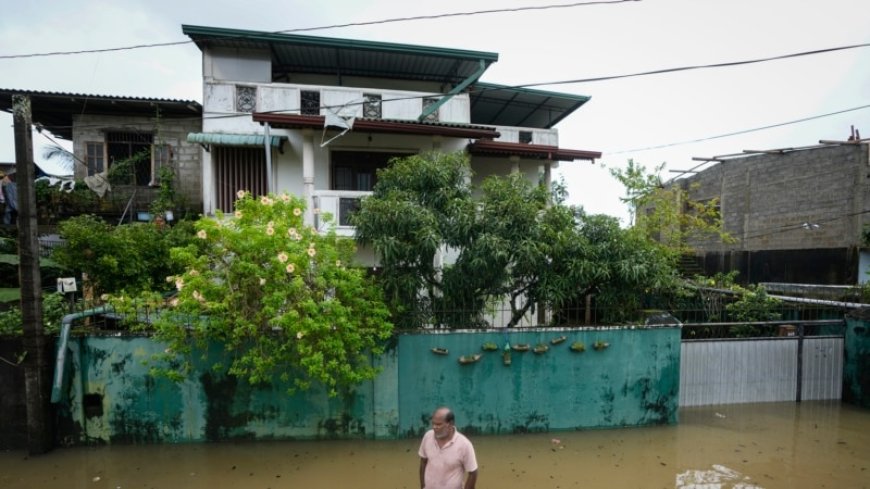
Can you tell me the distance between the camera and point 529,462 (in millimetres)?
5320

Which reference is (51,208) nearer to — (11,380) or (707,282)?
(11,380)

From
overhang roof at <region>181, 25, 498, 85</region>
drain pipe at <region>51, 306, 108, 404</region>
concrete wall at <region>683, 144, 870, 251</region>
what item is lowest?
drain pipe at <region>51, 306, 108, 404</region>

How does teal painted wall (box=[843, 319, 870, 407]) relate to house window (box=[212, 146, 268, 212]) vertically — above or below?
below

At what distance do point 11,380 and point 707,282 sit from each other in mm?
12338

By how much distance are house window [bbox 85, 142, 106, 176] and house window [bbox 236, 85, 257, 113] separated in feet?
12.0

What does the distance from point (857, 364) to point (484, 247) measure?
276 inches

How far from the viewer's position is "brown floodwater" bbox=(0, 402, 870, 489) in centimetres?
483

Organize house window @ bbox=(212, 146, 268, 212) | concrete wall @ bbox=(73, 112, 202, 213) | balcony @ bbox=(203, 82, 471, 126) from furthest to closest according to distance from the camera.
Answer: concrete wall @ bbox=(73, 112, 202, 213)
house window @ bbox=(212, 146, 268, 212)
balcony @ bbox=(203, 82, 471, 126)

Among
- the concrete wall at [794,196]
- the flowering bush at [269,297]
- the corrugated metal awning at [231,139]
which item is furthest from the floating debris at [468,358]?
the concrete wall at [794,196]

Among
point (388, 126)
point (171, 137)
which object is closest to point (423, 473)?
point (388, 126)

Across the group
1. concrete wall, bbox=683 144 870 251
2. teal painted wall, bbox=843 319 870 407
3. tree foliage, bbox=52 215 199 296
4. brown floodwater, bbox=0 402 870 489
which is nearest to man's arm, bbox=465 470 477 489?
brown floodwater, bbox=0 402 870 489

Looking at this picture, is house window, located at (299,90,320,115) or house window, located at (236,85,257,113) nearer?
house window, located at (236,85,257,113)

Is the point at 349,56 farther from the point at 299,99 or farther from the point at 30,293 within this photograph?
the point at 30,293

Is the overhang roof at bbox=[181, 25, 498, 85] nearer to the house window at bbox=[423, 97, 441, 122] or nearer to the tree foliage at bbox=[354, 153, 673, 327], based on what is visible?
the house window at bbox=[423, 97, 441, 122]
